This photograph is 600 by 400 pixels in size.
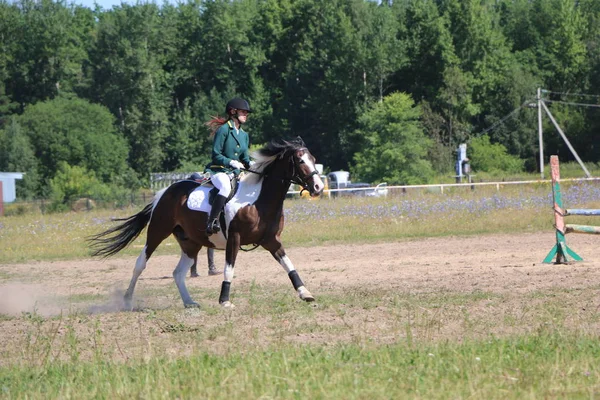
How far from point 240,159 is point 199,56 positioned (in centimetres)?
7517

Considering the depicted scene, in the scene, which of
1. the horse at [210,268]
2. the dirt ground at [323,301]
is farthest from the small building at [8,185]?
the horse at [210,268]

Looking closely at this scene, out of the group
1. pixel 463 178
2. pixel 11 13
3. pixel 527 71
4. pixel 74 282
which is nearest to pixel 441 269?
pixel 74 282

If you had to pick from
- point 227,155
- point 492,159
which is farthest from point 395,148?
point 227,155

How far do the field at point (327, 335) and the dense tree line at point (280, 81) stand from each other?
174 feet

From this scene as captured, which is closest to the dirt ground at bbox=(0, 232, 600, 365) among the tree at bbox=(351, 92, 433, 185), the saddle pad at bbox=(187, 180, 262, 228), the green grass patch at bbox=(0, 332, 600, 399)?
the green grass patch at bbox=(0, 332, 600, 399)

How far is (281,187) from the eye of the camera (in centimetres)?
1174

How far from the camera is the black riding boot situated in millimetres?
11773

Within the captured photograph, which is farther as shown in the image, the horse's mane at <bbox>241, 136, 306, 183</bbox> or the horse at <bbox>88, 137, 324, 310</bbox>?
the horse's mane at <bbox>241, 136, 306, 183</bbox>

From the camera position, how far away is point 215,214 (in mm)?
11781

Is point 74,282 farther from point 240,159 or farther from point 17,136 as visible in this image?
point 17,136

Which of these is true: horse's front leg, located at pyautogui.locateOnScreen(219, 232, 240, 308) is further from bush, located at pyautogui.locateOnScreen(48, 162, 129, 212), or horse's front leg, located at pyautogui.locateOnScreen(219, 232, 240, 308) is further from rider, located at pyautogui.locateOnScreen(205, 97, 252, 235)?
bush, located at pyautogui.locateOnScreen(48, 162, 129, 212)

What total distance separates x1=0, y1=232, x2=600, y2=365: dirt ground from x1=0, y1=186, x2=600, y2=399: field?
3 centimetres

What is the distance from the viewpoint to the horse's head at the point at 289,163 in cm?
1136

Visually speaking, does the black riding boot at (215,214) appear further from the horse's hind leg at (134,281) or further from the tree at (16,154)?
the tree at (16,154)
